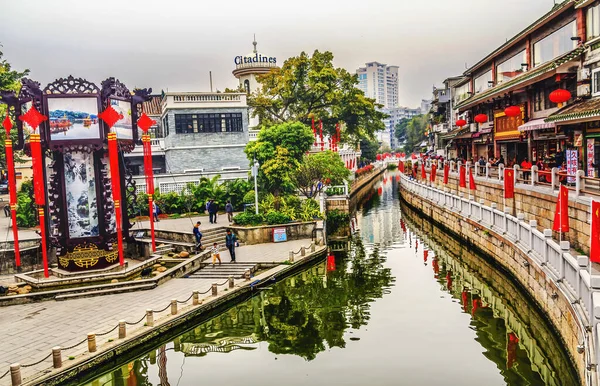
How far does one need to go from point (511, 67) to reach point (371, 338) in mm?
25548

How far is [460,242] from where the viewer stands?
28328 mm

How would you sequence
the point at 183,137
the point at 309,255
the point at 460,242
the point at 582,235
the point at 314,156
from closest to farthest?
the point at 582,235, the point at 309,255, the point at 460,242, the point at 314,156, the point at 183,137

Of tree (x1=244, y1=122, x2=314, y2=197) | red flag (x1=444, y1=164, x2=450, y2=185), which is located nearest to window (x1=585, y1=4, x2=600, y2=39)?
red flag (x1=444, y1=164, x2=450, y2=185)

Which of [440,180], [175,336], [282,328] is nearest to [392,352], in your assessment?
[282,328]

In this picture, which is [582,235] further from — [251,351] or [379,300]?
[251,351]

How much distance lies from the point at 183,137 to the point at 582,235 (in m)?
29.8

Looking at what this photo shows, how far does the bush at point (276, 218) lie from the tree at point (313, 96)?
63.5 feet

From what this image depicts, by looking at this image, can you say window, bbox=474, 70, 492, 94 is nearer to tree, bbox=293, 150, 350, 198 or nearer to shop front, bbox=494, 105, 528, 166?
shop front, bbox=494, 105, 528, 166

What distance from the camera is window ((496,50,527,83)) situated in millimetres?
32031

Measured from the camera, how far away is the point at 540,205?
19.5 meters

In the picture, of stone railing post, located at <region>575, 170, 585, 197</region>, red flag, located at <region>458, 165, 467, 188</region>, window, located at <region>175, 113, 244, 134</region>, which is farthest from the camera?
window, located at <region>175, 113, 244, 134</region>

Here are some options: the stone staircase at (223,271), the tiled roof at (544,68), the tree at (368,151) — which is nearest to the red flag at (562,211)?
the tiled roof at (544,68)

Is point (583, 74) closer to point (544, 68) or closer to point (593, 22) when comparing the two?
point (593, 22)

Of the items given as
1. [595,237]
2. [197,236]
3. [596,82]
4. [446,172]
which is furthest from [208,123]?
[595,237]
